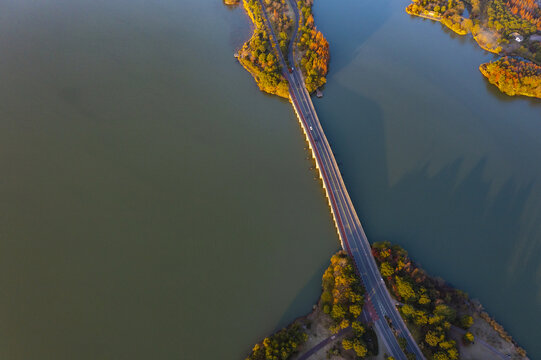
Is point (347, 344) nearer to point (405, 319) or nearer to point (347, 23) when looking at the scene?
point (405, 319)

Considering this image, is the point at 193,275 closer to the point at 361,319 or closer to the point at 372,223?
the point at 361,319

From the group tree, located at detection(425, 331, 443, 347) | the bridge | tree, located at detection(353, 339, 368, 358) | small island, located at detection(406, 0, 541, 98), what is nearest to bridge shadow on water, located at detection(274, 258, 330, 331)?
the bridge

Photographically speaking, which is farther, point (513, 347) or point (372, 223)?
point (372, 223)

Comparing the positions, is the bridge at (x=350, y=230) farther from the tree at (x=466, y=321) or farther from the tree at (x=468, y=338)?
the tree at (x=466, y=321)

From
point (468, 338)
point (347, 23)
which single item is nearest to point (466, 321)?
point (468, 338)

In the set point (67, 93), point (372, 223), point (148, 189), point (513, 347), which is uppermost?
point (67, 93)

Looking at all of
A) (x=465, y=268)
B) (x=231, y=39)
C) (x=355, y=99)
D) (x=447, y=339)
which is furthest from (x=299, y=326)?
(x=231, y=39)

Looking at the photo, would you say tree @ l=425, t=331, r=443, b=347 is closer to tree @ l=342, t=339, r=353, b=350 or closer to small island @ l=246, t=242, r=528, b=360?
Answer: small island @ l=246, t=242, r=528, b=360
